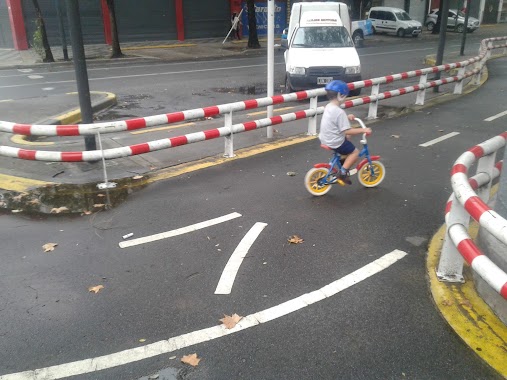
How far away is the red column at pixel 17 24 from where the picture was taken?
27.6 metres

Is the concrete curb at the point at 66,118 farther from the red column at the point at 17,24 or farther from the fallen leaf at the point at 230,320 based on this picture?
the red column at the point at 17,24

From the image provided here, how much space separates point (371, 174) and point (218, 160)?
2.63 m

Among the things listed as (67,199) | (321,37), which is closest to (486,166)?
(67,199)

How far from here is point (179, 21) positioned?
33.3 metres

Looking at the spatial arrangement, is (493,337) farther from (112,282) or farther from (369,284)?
(112,282)

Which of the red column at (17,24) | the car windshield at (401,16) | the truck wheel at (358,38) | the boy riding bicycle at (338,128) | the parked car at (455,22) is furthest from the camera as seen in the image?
the parked car at (455,22)

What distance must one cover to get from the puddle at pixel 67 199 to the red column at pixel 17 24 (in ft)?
84.4

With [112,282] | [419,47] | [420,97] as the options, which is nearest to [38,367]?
[112,282]

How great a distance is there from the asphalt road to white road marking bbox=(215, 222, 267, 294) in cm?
6

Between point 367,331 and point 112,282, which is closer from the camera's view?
point 367,331

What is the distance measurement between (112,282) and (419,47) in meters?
29.8

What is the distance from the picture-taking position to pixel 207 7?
3450 cm

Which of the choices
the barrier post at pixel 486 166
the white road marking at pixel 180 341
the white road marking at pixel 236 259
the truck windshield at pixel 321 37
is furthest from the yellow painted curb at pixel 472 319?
the truck windshield at pixel 321 37

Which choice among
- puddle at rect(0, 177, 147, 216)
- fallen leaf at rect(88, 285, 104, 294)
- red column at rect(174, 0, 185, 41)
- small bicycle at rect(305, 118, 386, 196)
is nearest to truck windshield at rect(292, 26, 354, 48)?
small bicycle at rect(305, 118, 386, 196)
